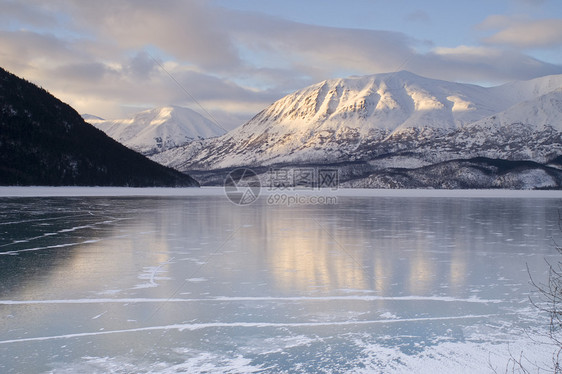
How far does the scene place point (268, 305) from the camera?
38.7 feet

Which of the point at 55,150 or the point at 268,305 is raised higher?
the point at 55,150

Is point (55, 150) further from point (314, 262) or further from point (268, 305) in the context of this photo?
point (268, 305)

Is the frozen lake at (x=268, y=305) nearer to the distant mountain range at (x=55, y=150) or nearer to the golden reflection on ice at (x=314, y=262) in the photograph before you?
the golden reflection on ice at (x=314, y=262)

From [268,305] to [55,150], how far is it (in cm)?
11765

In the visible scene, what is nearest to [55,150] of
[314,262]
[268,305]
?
[314,262]

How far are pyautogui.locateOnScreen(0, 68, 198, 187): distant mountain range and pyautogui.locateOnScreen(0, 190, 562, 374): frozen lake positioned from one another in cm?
9239

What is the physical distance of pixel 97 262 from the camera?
686 inches

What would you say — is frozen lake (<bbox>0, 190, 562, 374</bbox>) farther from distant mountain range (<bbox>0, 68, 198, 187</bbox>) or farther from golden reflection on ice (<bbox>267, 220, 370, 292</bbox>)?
distant mountain range (<bbox>0, 68, 198, 187</bbox>)

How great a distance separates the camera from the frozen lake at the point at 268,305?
8531mm

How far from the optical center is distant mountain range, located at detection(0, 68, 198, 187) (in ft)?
349

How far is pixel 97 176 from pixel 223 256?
4360 inches

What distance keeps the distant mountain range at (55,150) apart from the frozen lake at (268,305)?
92.4 meters

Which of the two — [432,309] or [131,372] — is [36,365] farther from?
[432,309]

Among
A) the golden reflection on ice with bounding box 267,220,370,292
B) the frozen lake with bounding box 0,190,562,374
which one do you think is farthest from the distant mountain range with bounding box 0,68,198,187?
the frozen lake with bounding box 0,190,562,374
